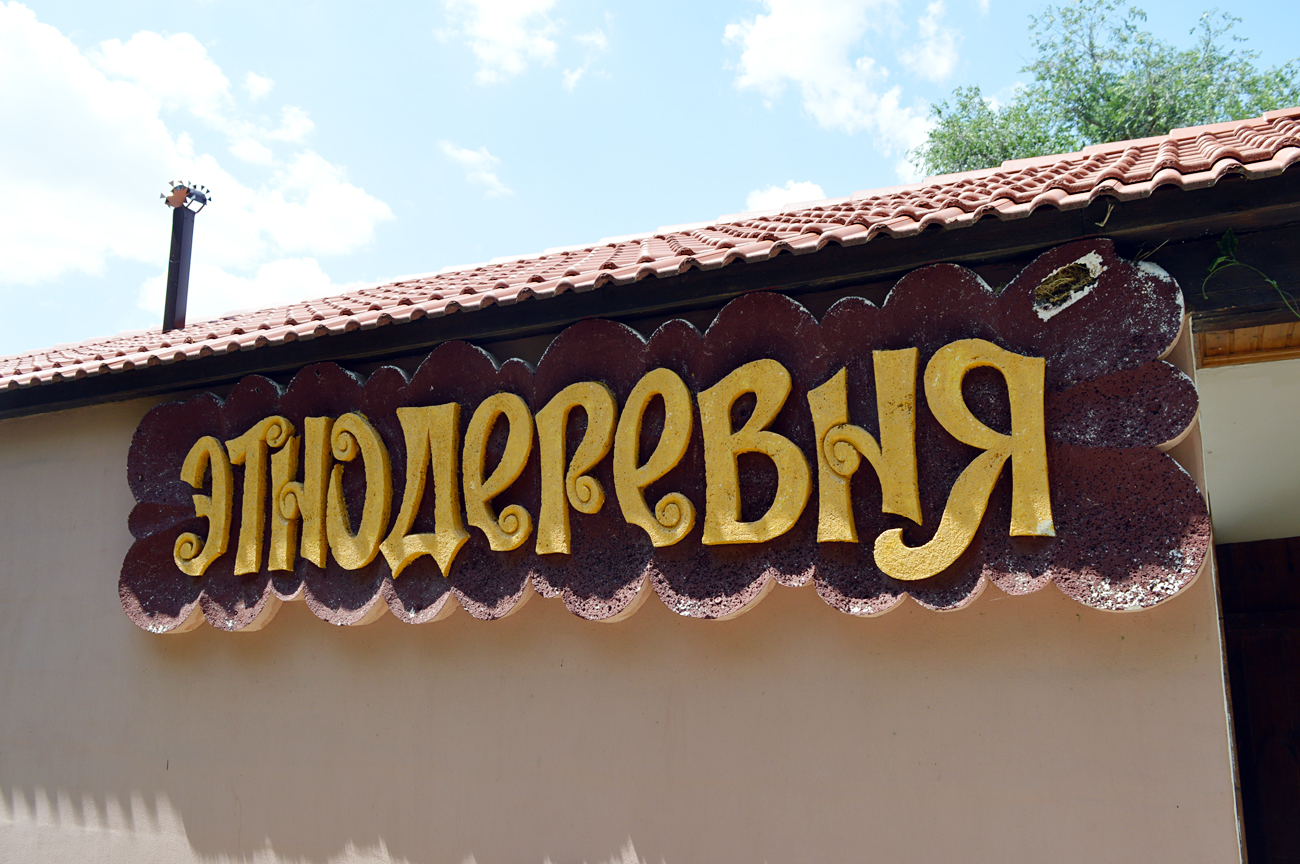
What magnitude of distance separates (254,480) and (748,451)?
109 inches

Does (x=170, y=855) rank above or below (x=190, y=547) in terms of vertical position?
below

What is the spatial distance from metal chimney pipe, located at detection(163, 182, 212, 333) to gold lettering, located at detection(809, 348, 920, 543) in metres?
6.20

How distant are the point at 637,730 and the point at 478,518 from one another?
1206 mm

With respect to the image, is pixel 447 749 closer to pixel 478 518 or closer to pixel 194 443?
pixel 478 518

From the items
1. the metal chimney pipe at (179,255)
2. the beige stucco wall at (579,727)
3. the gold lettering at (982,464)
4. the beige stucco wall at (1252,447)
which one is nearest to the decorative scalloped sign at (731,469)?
the gold lettering at (982,464)

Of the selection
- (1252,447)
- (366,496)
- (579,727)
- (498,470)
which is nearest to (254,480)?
(366,496)

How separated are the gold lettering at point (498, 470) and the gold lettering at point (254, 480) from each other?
122cm

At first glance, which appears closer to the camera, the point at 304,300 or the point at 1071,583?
the point at 1071,583

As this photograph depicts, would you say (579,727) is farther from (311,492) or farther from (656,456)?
(311,492)

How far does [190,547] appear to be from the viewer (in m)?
4.61

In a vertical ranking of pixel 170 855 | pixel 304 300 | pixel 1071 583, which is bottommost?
pixel 170 855

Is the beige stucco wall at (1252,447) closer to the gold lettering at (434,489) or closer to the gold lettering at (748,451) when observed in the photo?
the gold lettering at (748,451)

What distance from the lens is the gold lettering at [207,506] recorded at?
454 cm

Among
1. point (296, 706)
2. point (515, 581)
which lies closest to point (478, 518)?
point (515, 581)
